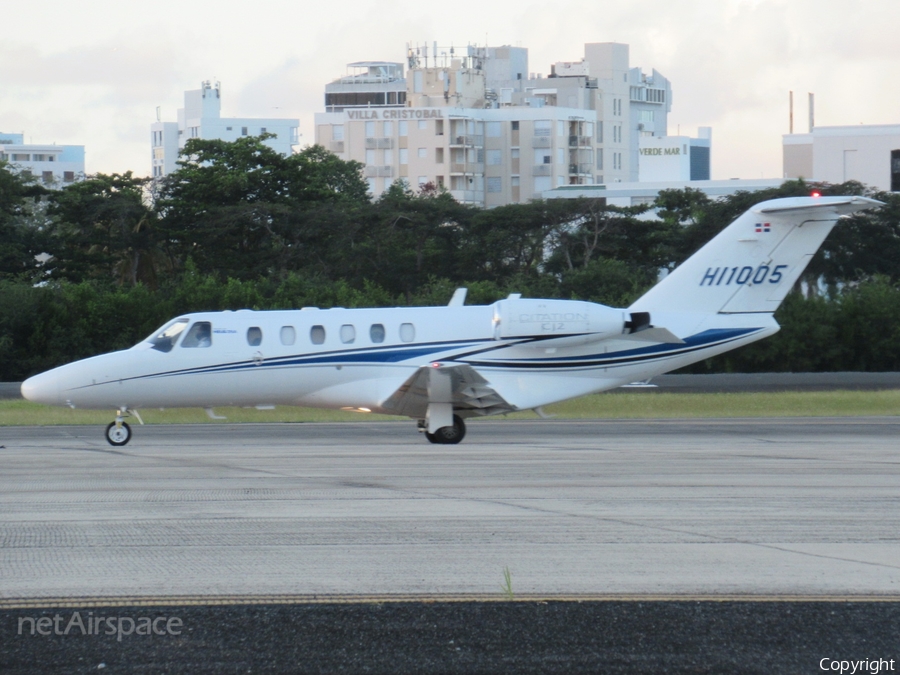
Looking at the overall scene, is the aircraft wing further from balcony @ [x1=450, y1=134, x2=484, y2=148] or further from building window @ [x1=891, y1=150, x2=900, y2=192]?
balcony @ [x1=450, y1=134, x2=484, y2=148]

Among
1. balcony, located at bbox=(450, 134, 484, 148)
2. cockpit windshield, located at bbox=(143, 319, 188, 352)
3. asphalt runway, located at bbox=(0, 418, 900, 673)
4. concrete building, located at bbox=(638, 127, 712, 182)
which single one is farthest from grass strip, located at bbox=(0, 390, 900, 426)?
balcony, located at bbox=(450, 134, 484, 148)

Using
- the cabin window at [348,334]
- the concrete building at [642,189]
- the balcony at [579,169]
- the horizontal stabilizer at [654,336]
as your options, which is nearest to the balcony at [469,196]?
the balcony at [579,169]

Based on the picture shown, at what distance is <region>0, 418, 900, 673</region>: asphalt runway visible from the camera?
6.68 meters

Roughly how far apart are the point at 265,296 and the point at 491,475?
29307 millimetres

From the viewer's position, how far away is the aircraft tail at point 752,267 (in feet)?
66.0

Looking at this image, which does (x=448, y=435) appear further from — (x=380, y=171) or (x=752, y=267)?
(x=380, y=171)

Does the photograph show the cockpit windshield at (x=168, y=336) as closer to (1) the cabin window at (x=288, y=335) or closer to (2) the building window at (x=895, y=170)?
(1) the cabin window at (x=288, y=335)

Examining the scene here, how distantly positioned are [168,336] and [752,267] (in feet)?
31.9

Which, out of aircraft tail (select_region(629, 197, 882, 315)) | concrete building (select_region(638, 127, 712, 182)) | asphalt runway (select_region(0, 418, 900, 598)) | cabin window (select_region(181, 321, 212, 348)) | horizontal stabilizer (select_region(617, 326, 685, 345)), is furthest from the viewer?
concrete building (select_region(638, 127, 712, 182))

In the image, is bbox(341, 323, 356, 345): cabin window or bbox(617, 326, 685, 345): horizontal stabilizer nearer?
bbox(341, 323, 356, 345): cabin window

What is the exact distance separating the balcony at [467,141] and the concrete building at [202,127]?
42714 mm

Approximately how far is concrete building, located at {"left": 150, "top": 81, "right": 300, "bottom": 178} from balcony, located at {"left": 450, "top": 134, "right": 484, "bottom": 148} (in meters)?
42.7

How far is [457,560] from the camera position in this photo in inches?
356

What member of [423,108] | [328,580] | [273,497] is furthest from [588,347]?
[423,108]
